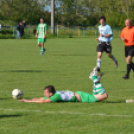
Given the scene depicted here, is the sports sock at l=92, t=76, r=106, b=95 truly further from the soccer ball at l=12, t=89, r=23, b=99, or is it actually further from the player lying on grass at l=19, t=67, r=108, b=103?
the soccer ball at l=12, t=89, r=23, b=99

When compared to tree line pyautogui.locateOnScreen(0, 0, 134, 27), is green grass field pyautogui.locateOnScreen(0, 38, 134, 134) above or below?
below

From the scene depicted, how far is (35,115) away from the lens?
25.4ft


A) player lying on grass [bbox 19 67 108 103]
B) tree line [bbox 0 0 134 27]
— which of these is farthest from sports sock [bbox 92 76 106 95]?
tree line [bbox 0 0 134 27]

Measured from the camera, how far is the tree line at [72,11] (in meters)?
70.3

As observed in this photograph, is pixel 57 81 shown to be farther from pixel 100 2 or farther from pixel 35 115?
pixel 100 2

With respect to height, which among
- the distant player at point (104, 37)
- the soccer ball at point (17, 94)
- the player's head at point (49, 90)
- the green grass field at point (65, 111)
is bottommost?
the green grass field at point (65, 111)

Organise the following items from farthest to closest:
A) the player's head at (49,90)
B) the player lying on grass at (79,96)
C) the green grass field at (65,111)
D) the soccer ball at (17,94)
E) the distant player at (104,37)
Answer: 1. the distant player at (104,37)
2. the soccer ball at (17,94)
3. the player lying on grass at (79,96)
4. the player's head at (49,90)
5. the green grass field at (65,111)

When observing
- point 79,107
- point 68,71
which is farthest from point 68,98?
point 68,71

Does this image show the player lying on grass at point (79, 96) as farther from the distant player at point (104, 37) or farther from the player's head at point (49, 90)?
the distant player at point (104, 37)

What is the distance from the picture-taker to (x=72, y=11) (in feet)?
268

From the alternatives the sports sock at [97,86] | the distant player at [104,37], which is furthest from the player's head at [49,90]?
the distant player at [104,37]

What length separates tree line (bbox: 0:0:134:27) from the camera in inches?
2767

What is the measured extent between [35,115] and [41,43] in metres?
16.9

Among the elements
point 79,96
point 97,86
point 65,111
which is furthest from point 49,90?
point 97,86
